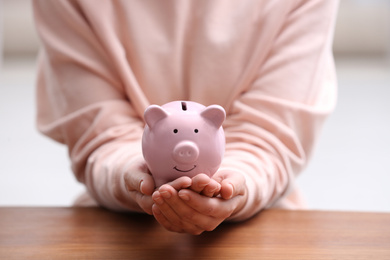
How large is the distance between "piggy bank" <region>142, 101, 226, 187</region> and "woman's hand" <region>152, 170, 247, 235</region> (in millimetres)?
14

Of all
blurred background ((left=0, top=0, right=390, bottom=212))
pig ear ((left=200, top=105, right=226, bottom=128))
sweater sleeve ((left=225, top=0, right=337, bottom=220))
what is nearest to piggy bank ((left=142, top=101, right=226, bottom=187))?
pig ear ((left=200, top=105, right=226, bottom=128))

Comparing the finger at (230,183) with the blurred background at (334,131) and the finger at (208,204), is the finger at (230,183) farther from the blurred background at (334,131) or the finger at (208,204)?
the blurred background at (334,131)

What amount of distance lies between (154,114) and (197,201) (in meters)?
0.07

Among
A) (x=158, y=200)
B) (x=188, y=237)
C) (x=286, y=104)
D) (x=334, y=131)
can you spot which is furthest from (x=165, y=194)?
(x=334, y=131)

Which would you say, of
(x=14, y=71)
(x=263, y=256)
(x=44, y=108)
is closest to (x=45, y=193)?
(x=44, y=108)

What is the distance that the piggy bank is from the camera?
412 millimetres

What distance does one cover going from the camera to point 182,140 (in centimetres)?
41

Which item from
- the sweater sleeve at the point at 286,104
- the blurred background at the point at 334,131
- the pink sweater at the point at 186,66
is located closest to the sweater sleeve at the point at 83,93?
the pink sweater at the point at 186,66

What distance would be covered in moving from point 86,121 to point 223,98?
6.0 inches

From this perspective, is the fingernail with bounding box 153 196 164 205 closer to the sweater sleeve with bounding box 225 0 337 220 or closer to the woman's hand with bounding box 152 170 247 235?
the woman's hand with bounding box 152 170 247 235

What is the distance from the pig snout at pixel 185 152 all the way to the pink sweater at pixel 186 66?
200 millimetres

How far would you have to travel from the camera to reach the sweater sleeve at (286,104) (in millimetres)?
596

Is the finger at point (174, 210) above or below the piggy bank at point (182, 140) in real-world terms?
below

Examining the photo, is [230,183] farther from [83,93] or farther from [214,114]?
[83,93]
